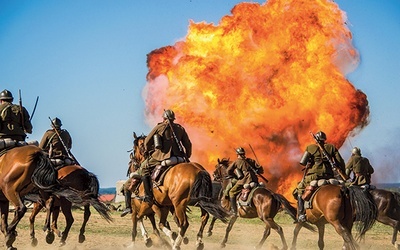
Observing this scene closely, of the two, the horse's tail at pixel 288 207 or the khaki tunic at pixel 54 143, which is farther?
the horse's tail at pixel 288 207

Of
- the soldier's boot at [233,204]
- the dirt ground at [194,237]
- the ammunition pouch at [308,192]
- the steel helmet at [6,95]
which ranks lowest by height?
the dirt ground at [194,237]

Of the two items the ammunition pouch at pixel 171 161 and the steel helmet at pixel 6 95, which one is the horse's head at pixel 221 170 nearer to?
the ammunition pouch at pixel 171 161

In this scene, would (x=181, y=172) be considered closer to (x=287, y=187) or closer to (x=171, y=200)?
(x=171, y=200)

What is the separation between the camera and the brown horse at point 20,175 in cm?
1745

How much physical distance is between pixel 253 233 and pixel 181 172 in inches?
431

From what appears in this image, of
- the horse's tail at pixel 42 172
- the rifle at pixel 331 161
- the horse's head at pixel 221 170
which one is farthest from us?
the horse's head at pixel 221 170

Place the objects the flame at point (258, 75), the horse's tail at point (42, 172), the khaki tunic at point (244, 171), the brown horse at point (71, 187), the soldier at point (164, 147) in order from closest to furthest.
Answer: the horse's tail at point (42, 172)
the soldier at point (164, 147)
the brown horse at point (71, 187)
the khaki tunic at point (244, 171)
the flame at point (258, 75)

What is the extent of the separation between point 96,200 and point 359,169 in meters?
8.77

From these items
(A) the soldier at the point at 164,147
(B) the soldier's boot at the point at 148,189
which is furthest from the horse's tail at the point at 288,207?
(B) the soldier's boot at the point at 148,189

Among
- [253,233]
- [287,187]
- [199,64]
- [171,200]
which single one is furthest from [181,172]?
[287,187]

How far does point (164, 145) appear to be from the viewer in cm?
2011

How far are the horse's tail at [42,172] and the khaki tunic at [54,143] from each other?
372cm

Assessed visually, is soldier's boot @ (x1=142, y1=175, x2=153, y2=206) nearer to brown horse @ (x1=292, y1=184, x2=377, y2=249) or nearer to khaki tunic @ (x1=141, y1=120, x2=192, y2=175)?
khaki tunic @ (x1=141, y1=120, x2=192, y2=175)

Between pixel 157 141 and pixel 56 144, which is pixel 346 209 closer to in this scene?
pixel 157 141
